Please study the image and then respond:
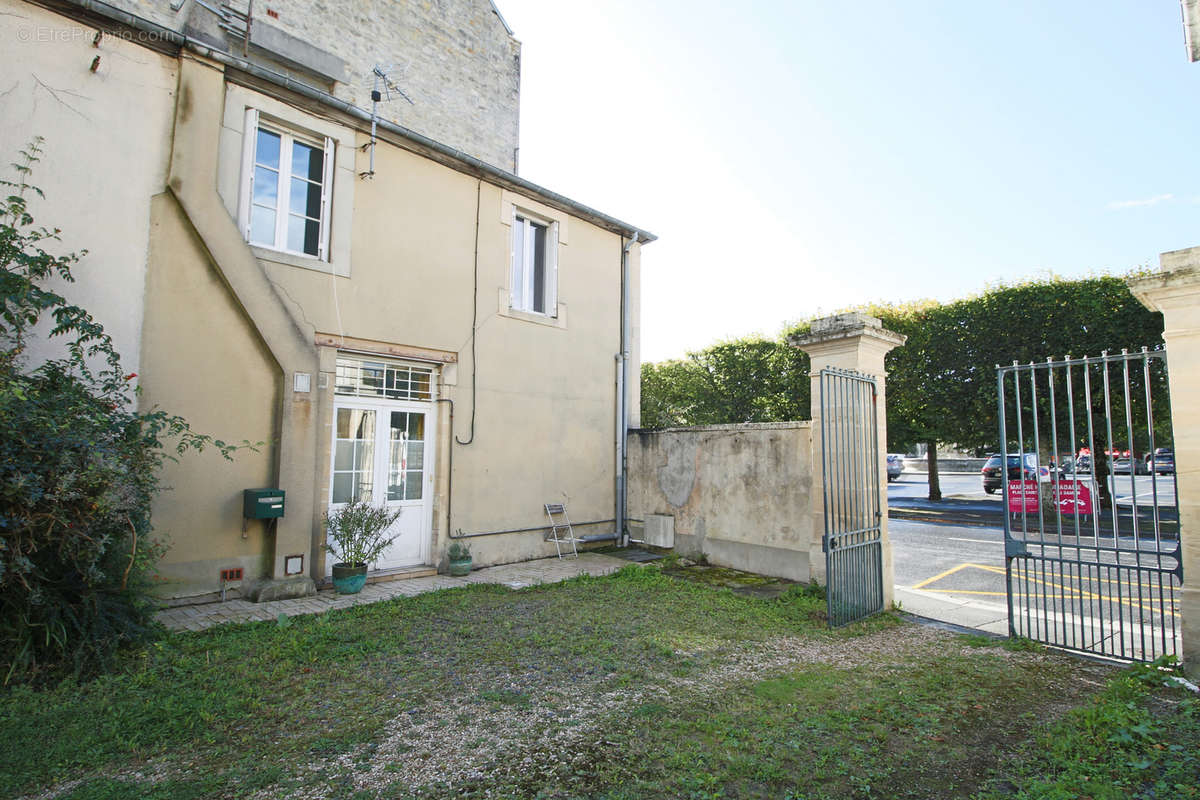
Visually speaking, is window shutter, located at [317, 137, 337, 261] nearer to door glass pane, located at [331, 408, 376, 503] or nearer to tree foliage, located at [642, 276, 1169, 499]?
door glass pane, located at [331, 408, 376, 503]

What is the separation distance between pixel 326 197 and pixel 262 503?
3.41 meters

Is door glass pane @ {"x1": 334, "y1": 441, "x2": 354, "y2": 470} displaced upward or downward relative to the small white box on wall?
upward

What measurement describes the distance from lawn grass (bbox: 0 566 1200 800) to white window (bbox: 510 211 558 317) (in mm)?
5035

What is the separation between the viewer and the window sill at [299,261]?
6363 mm

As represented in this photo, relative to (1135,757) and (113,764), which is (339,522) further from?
(1135,757)

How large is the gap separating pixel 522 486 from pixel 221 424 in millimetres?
3750

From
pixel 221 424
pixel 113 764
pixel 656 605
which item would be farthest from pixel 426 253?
pixel 113 764

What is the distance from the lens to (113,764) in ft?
9.72

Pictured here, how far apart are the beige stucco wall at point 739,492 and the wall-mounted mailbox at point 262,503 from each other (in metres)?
5.09

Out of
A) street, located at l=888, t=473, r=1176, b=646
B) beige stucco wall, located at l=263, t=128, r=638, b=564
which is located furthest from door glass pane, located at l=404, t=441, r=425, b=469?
street, located at l=888, t=473, r=1176, b=646

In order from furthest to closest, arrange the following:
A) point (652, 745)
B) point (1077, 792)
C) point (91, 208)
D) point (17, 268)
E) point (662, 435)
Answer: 1. point (662, 435)
2. point (91, 208)
3. point (17, 268)
4. point (652, 745)
5. point (1077, 792)

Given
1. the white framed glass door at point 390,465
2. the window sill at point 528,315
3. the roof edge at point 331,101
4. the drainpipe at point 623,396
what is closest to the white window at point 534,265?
the window sill at point 528,315

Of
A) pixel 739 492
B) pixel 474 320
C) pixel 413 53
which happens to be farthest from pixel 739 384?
pixel 413 53

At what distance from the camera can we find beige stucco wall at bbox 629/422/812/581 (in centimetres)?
728
